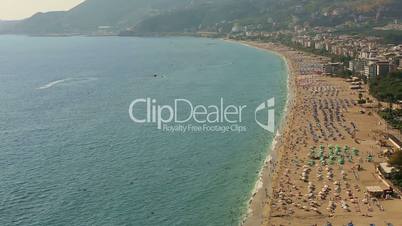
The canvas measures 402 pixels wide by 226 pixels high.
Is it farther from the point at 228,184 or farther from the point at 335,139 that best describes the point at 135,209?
the point at 335,139

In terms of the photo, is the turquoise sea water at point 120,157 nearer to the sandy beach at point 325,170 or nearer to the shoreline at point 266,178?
the shoreline at point 266,178

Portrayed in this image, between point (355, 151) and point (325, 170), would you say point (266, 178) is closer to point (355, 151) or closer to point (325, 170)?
point (325, 170)

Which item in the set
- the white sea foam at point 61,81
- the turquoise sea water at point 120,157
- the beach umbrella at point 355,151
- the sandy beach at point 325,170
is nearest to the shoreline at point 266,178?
the sandy beach at point 325,170

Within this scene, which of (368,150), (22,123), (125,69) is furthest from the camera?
(125,69)

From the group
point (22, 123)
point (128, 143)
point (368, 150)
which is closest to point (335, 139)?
point (368, 150)

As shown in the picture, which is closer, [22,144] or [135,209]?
[135,209]

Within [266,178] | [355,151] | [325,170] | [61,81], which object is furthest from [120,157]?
[61,81]
